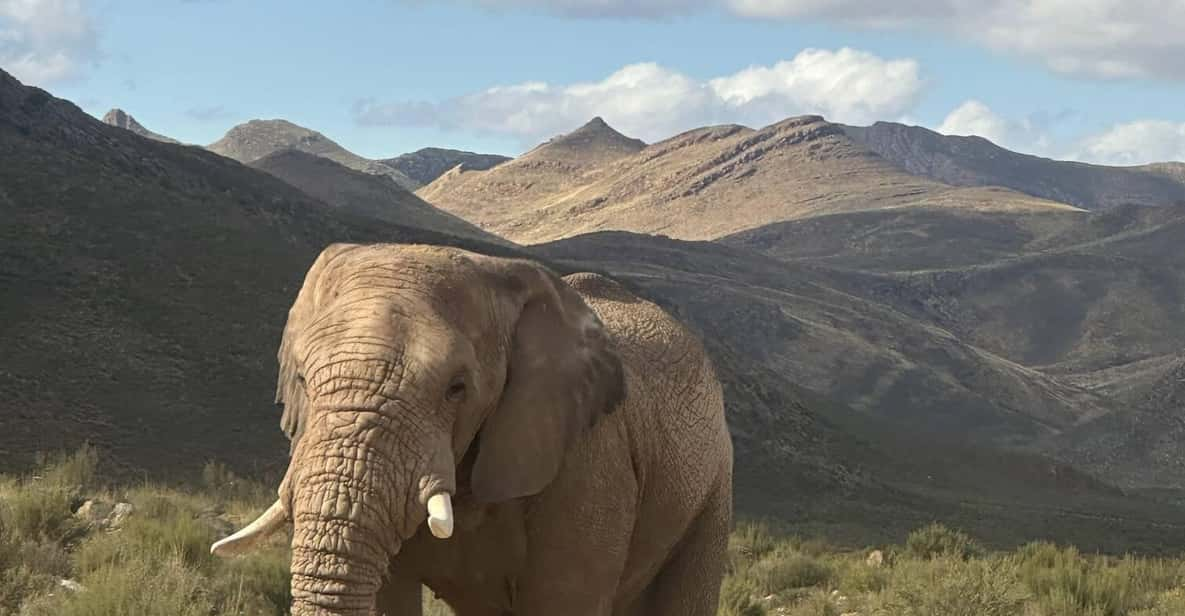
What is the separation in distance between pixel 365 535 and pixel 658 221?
118662 mm

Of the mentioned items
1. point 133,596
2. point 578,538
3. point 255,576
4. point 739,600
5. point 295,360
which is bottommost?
point 739,600

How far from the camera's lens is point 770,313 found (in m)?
63.6

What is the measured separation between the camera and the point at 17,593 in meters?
7.27

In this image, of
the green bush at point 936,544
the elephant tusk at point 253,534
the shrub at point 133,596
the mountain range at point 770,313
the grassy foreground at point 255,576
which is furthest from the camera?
the mountain range at point 770,313

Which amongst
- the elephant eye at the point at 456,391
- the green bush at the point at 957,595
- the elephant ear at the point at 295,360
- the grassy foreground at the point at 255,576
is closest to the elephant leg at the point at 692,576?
the grassy foreground at the point at 255,576

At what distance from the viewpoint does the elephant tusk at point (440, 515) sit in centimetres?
382

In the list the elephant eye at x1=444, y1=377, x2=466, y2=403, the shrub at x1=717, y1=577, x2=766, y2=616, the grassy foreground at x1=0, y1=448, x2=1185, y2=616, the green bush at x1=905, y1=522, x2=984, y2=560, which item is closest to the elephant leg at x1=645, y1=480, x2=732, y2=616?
the grassy foreground at x1=0, y1=448, x2=1185, y2=616

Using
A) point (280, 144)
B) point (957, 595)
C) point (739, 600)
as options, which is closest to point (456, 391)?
point (957, 595)

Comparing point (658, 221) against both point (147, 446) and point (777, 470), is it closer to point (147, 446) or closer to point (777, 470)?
point (777, 470)

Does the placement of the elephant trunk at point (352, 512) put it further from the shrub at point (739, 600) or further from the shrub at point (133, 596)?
the shrub at point (739, 600)

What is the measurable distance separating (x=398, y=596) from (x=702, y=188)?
12785 centimetres

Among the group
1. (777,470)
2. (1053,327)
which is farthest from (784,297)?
(777,470)

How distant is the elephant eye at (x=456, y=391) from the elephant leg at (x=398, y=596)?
983mm

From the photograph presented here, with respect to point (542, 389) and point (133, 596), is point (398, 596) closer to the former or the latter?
point (542, 389)
